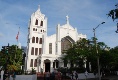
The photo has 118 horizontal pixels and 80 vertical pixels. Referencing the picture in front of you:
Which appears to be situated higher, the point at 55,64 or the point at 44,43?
the point at 44,43

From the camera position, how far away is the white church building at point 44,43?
165 feet

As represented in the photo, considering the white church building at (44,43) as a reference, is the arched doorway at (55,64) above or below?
below

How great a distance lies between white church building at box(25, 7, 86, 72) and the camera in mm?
50444

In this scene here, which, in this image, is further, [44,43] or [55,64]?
[44,43]

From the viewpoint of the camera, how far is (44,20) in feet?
186

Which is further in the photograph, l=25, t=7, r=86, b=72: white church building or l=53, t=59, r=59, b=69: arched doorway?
l=53, t=59, r=59, b=69: arched doorway

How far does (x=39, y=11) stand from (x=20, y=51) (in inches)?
570

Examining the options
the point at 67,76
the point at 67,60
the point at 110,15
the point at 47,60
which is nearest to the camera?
the point at 110,15

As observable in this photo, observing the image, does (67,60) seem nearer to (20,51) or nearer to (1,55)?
(20,51)

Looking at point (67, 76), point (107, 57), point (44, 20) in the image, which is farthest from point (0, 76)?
point (44, 20)

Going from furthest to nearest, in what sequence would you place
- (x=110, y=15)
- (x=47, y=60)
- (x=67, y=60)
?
1. (x=47, y=60)
2. (x=67, y=60)
3. (x=110, y=15)

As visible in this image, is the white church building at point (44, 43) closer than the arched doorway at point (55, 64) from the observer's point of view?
Yes

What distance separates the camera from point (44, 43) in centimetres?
5250

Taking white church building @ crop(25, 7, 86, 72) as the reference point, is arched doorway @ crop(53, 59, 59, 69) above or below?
below
